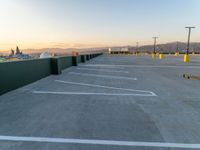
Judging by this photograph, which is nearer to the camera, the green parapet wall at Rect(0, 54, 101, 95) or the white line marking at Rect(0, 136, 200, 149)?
the white line marking at Rect(0, 136, 200, 149)

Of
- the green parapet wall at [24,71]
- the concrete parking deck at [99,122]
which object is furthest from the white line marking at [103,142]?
the green parapet wall at [24,71]

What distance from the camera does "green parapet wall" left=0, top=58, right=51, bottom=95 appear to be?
6.08 meters

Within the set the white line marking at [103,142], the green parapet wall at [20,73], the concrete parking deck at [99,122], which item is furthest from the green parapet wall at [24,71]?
the white line marking at [103,142]

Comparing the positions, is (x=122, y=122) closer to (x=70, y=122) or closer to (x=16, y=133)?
(x=70, y=122)

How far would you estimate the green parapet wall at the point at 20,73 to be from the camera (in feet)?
20.0

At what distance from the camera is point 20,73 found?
7.21 meters

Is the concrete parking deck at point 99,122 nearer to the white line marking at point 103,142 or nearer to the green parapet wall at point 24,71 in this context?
the white line marking at point 103,142

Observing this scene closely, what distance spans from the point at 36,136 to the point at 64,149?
0.72 meters

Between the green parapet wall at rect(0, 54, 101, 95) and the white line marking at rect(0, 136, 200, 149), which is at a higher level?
the green parapet wall at rect(0, 54, 101, 95)

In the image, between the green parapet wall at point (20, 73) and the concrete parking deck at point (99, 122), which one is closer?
the concrete parking deck at point (99, 122)

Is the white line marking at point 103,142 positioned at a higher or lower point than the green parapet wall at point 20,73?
lower

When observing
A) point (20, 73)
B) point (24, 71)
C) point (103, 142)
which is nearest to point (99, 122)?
point (103, 142)

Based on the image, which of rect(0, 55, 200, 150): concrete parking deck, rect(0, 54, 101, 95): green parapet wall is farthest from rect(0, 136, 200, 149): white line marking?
rect(0, 54, 101, 95): green parapet wall

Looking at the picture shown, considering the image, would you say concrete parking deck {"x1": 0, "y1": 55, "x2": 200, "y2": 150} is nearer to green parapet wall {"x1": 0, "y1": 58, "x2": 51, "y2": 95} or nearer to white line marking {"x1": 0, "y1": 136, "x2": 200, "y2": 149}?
white line marking {"x1": 0, "y1": 136, "x2": 200, "y2": 149}
